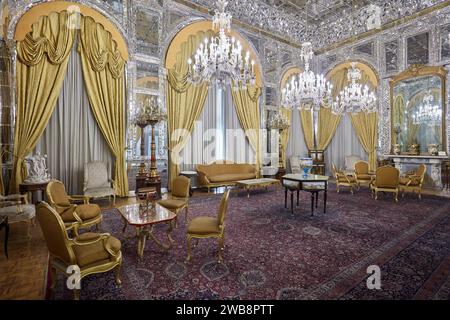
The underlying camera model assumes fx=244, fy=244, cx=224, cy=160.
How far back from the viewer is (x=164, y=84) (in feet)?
23.4

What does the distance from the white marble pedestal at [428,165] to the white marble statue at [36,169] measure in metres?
10.2

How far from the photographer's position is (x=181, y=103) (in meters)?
7.45

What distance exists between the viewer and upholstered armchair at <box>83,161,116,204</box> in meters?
5.44

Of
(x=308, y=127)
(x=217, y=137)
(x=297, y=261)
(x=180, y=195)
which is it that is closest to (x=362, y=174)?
(x=308, y=127)

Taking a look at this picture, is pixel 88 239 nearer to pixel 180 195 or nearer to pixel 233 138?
pixel 180 195

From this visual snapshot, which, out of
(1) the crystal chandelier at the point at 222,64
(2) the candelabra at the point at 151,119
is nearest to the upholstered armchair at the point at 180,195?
(2) the candelabra at the point at 151,119

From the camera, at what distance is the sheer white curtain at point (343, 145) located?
1024cm

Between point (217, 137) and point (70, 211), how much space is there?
18.2 ft

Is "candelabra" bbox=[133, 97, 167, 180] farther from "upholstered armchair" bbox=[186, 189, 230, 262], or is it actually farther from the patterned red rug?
"upholstered armchair" bbox=[186, 189, 230, 262]

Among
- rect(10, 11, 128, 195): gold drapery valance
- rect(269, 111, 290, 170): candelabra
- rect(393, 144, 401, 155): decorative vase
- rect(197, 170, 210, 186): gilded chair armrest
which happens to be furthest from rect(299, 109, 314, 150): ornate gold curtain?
rect(10, 11, 128, 195): gold drapery valance

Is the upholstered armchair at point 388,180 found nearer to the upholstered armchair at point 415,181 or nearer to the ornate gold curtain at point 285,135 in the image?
the upholstered armchair at point 415,181
